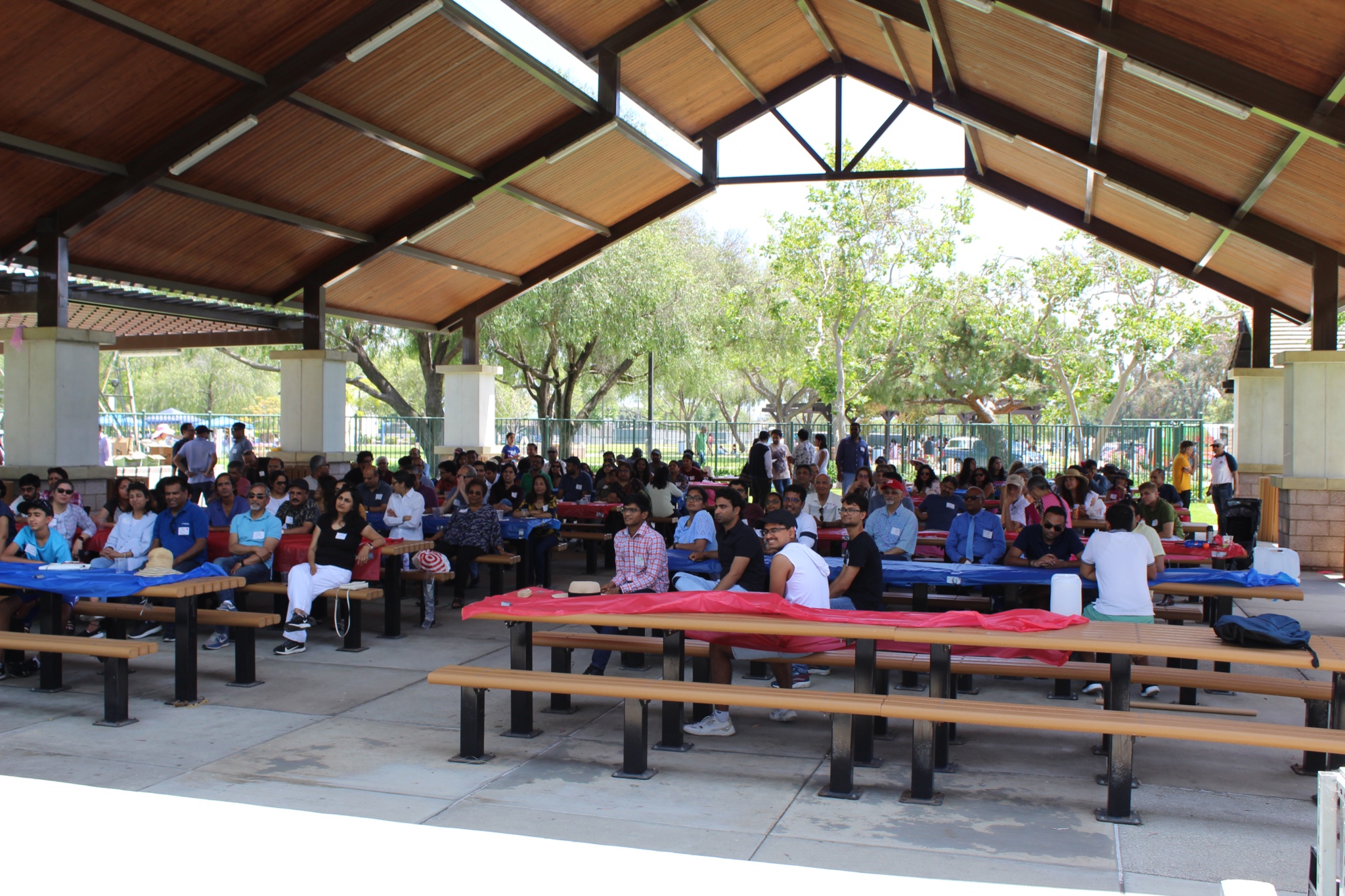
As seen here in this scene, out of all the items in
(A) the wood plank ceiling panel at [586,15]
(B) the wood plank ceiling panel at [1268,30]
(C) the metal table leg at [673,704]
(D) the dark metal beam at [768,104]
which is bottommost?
(C) the metal table leg at [673,704]

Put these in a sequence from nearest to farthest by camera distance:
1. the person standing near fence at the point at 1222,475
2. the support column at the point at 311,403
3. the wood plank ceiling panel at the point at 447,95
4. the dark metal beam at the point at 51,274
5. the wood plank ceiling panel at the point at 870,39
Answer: the wood plank ceiling panel at the point at 447,95
the dark metal beam at the point at 51,274
the wood plank ceiling panel at the point at 870,39
the person standing near fence at the point at 1222,475
the support column at the point at 311,403

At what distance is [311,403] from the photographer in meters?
17.0

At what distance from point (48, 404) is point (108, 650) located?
24.2ft

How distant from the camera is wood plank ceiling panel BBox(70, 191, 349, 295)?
496 inches

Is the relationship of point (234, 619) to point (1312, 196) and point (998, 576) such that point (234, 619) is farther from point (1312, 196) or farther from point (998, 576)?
point (1312, 196)

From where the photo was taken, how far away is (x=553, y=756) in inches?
230

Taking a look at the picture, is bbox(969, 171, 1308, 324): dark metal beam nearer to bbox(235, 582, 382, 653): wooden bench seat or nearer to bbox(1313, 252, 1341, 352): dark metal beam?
bbox(1313, 252, 1341, 352): dark metal beam

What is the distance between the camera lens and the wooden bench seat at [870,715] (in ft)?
15.2

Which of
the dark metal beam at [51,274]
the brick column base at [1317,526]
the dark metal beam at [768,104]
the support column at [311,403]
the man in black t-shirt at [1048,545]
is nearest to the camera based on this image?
the man in black t-shirt at [1048,545]

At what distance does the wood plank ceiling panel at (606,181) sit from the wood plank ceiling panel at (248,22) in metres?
Answer: 4.94

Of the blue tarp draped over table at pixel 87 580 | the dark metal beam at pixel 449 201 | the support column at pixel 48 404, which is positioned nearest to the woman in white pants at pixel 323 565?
the blue tarp draped over table at pixel 87 580

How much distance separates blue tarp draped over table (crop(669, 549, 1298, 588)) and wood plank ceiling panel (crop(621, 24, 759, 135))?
9.49m

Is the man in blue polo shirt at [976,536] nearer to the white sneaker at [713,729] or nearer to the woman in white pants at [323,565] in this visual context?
the white sneaker at [713,729]

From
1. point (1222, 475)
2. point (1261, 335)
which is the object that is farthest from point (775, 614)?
point (1261, 335)
